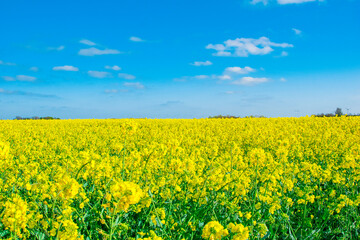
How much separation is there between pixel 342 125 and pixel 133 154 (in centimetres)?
1717

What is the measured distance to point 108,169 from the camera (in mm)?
4191

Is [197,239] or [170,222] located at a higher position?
[170,222]

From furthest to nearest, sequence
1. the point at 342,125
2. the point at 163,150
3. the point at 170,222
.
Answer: the point at 342,125 < the point at 163,150 < the point at 170,222

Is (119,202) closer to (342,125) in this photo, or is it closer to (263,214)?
(263,214)

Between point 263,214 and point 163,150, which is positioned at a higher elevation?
point 163,150

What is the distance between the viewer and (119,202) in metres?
2.17

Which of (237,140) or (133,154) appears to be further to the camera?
(237,140)

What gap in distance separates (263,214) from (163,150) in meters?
1.60

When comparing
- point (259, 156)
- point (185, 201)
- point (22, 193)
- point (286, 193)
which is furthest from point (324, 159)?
point (22, 193)

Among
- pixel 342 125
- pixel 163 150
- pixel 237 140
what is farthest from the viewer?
pixel 342 125

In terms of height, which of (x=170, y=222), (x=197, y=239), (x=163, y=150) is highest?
(x=163, y=150)

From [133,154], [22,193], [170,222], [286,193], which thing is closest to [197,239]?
[170,222]

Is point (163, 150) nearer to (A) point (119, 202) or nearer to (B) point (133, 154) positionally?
(B) point (133, 154)

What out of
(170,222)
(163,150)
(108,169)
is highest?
(163,150)
